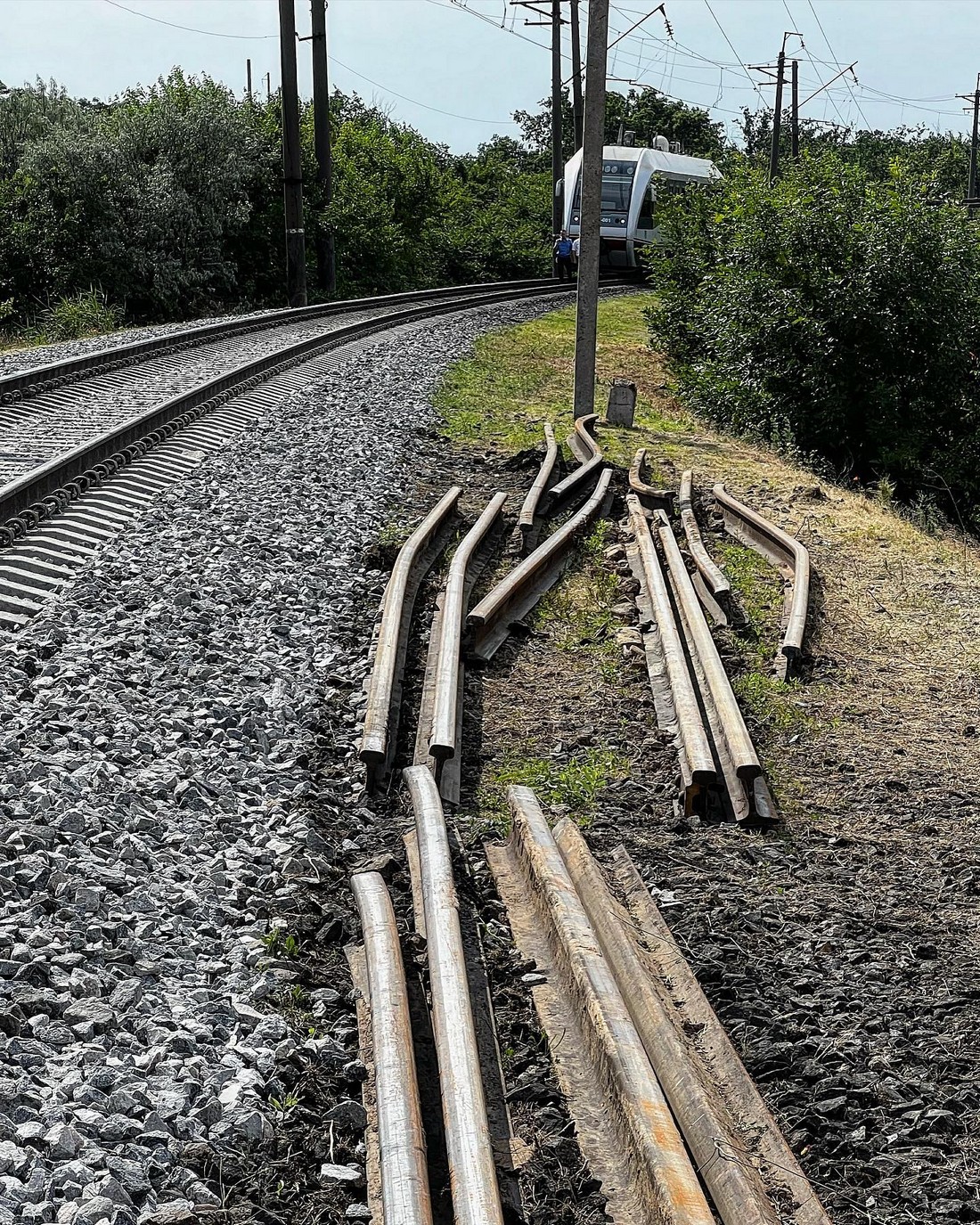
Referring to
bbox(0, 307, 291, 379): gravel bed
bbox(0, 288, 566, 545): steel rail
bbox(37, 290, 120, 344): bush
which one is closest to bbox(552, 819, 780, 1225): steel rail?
bbox(0, 288, 566, 545): steel rail

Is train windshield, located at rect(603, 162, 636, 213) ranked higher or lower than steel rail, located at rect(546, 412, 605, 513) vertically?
higher

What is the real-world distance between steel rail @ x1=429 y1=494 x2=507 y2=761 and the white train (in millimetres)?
26620

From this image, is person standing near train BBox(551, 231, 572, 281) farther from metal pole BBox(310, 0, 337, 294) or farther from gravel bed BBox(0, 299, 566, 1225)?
gravel bed BBox(0, 299, 566, 1225)

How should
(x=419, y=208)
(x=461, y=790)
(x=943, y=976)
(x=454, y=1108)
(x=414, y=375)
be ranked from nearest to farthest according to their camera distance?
(x=454, y=1108)
(x=943, y=976)
(x=461, y=790)
(x=414, y=375)
(x=419, y=208)

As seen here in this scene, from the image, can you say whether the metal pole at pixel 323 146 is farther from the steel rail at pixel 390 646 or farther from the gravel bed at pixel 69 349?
the steel rail at pixel 390 646

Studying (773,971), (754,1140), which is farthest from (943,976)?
(754,1140)

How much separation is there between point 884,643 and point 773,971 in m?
4.39

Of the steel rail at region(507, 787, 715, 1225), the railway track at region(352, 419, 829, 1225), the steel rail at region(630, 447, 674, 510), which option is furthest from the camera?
the steel rail at region(630, 447, 674, 510)

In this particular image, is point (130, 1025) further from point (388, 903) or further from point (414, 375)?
point (414, 375)

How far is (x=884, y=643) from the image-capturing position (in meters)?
8.09

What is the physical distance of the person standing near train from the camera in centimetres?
3544

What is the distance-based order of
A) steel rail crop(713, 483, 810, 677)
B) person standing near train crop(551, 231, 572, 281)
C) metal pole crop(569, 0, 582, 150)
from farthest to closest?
1. metal pole crop(569, 0, 582, 150)
2. person standing near train crop(551, 231, 572, 281)
3. steel rail crop(713, 483, 810, 677)

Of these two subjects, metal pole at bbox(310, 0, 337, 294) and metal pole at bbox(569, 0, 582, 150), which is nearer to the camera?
metal pole at bbox(310, 0, 337, 294)

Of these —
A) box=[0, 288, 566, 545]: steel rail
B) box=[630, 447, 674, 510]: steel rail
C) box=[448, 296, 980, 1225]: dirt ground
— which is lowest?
box=[448, 296, 980, 1225]: dirt ground
